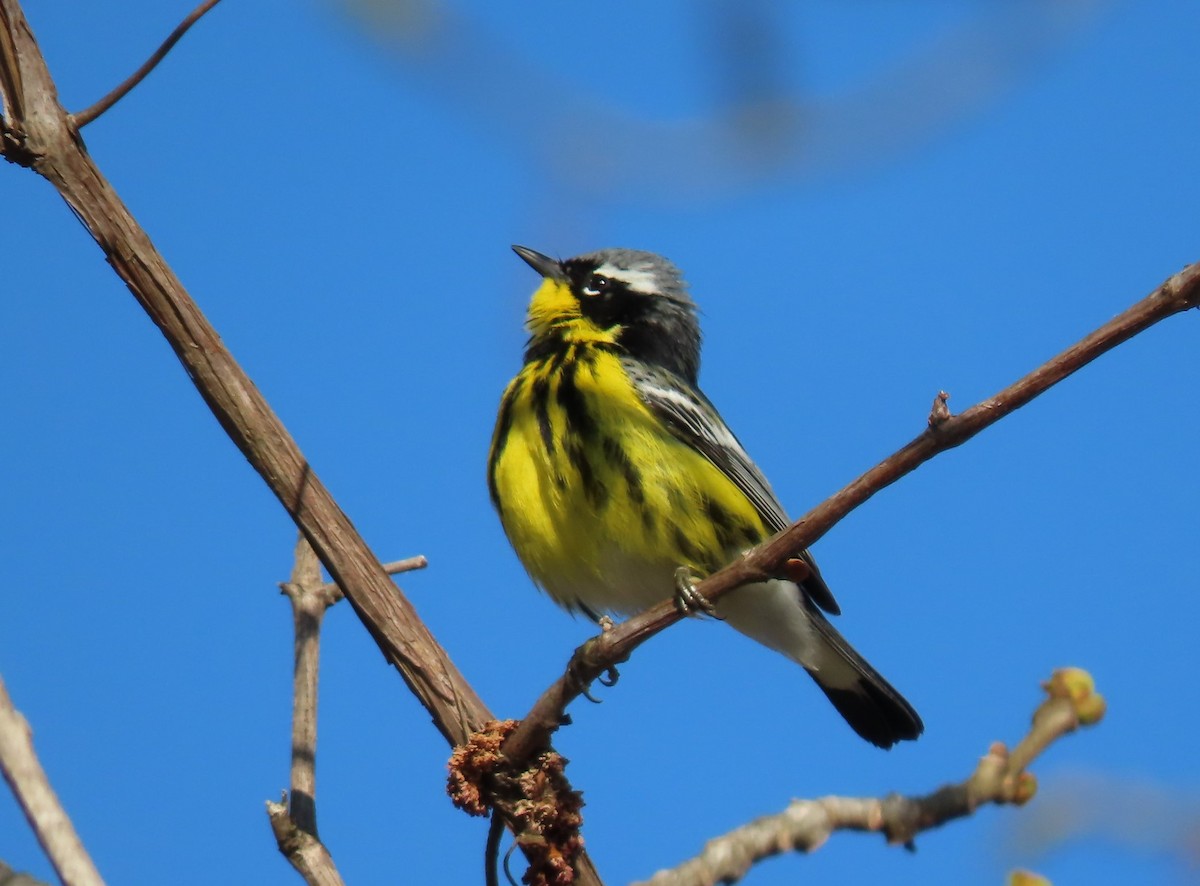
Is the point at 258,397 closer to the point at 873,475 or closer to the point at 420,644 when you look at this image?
the point at 420,644

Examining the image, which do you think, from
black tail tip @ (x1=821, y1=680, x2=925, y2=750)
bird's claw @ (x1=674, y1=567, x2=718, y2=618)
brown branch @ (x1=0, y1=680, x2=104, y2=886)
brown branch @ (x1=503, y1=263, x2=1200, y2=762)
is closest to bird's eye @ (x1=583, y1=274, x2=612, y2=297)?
black tail tip @ (x1=821, y1=680, x2=925, y2=750)

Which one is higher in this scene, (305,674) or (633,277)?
(633,277)

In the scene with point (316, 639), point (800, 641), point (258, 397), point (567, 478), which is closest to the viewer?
point (258, 397)

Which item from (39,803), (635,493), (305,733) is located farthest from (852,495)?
(635,493)

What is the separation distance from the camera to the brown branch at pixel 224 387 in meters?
3.40

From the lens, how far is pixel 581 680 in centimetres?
376

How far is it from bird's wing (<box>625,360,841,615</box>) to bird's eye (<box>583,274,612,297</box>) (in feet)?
2.51

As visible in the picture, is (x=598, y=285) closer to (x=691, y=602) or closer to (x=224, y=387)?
(x=691, y=602)

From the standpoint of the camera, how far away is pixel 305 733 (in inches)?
156

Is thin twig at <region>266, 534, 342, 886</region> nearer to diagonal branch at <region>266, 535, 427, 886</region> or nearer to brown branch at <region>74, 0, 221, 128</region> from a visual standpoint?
diagonal branch at <region>266, 535, 427, 886</region>

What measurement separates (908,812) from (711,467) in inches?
116

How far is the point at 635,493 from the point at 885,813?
8.84 feet

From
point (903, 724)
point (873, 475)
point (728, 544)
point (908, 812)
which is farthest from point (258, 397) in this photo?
point (903, 724)

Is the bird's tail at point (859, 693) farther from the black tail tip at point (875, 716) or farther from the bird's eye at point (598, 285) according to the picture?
the bird's eye at point (598, 285)
